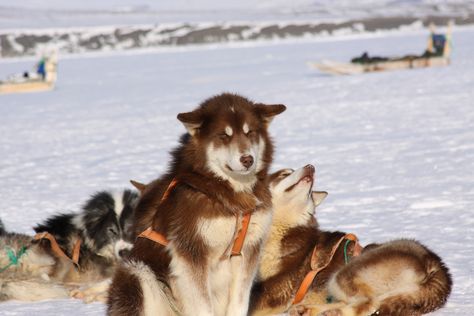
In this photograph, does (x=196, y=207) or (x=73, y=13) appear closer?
(x=196, y=207)

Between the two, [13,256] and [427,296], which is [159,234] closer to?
[427,296]

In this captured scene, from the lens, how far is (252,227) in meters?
3.11

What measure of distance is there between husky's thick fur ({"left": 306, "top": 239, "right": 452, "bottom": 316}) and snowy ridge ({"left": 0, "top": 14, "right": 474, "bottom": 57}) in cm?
4376

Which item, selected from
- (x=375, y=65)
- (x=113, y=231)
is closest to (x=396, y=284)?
(x=113, y=231)

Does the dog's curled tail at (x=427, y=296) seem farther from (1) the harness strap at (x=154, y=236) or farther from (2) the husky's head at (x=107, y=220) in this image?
(2) the husky's head at (x=107, y=220)

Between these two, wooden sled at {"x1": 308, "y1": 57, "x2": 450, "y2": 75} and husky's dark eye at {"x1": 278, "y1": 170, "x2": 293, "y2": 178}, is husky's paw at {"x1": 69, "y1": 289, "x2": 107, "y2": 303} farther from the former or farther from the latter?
wooden sled at {"x1": 308, "y1": 57, "x2": 450, "y2": 75}

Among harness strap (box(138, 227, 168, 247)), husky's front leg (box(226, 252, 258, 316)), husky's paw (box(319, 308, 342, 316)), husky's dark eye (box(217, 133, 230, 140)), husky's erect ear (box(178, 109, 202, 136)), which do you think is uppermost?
husky's erect ear (box(178, 109, 202, 136))

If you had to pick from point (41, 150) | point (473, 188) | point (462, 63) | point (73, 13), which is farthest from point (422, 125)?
point (73, 13)

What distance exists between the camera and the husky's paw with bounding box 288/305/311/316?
345 centimetres

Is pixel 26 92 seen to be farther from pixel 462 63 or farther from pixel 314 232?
pixel 314 232

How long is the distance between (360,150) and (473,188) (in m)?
2.78

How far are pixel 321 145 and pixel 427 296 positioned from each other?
6.76 meters

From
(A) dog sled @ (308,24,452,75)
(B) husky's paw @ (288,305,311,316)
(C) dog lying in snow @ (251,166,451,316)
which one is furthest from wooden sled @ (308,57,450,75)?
(B) husky's paw @ (288,305,311,316)

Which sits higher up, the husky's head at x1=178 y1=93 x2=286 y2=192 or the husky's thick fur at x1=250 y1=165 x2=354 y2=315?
the husky's head at x1=178 y1=93 x2=286 y2=192
